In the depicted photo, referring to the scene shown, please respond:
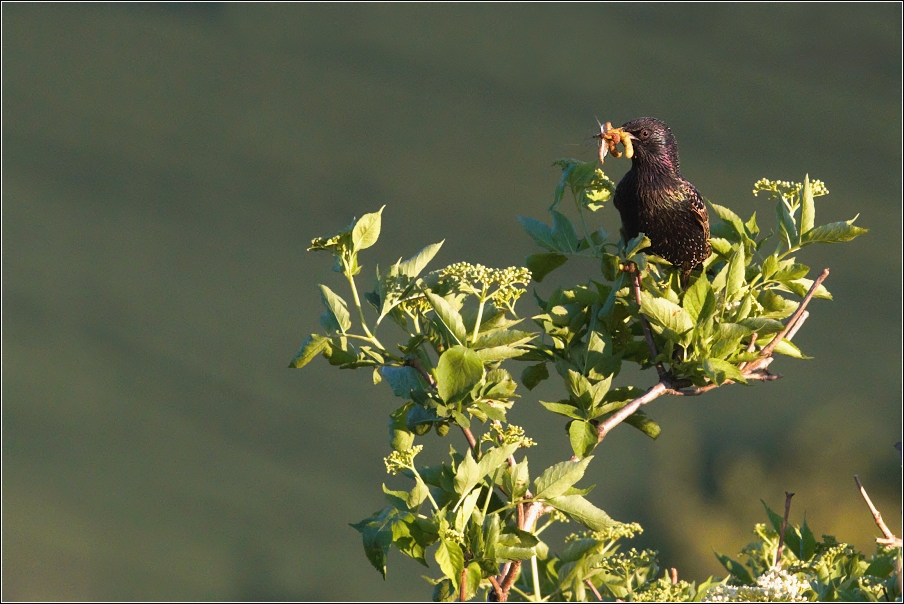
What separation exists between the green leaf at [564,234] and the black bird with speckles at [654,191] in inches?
6.3

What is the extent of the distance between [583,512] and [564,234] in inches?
13.0

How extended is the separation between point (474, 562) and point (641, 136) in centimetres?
64

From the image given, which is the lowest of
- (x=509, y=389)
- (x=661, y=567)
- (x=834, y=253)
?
(x=661, y=567)

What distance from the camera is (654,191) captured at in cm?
135

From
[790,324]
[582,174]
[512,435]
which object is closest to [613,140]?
[582,174]

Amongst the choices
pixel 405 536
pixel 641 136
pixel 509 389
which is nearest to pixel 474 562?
pixel 405 536

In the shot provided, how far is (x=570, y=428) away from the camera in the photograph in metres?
1.05

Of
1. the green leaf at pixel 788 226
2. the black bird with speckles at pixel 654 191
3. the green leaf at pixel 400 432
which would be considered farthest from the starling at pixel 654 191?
the green leaf at pixel 400 432

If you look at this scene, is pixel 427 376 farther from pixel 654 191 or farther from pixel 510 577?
pixel 654 191

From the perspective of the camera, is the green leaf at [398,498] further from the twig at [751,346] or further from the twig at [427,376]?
the twig at [751,346]

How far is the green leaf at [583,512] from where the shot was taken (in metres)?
1.03

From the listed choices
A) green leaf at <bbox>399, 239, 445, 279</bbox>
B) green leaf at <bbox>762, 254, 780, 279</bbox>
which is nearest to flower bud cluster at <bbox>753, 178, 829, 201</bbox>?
green leaf at <bbox>762, 254, 780, 279</bbox>

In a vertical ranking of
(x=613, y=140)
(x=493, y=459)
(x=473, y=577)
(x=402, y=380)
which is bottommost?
(x=473, y=577)

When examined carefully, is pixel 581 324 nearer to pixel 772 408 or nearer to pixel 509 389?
pixel 509 389
